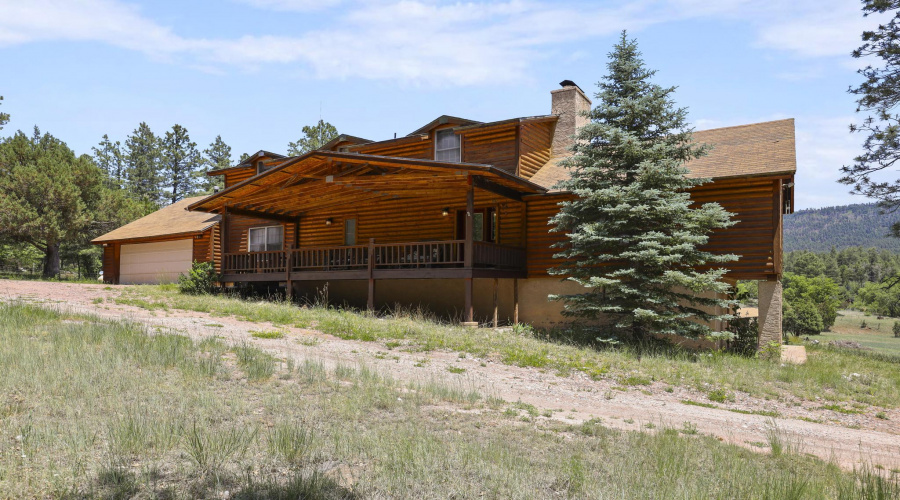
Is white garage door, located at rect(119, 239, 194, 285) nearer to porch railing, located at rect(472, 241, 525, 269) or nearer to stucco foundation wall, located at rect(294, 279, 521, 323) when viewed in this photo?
stucco foundation wall, located at rect(294, 279, 521, 323)

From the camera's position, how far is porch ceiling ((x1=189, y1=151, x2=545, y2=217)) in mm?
16375

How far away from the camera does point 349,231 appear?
2333 cm

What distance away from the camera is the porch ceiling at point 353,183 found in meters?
16.4

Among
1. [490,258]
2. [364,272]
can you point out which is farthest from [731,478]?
[364,272]

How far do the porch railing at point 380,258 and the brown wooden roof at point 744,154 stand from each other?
2.71m

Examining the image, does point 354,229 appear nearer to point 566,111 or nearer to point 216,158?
point 566,111

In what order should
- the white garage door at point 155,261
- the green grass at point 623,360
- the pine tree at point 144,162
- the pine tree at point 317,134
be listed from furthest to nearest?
the pine tree at point 144,162 → the pine tree at point 317,134 → the white garage door at point 155,261 → the green grass at point 623,360

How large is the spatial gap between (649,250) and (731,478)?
30.4 feet

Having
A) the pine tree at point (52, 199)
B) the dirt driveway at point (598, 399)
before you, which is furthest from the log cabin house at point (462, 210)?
the pine tree at point (52, 199)

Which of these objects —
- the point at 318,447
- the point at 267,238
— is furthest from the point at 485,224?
the point at 318,447

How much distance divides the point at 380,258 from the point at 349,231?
199 inches

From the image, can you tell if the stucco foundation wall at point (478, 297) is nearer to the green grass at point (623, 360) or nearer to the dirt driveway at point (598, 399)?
the green grass at point (623, 360)

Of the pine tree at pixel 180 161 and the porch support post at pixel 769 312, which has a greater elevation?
the pine tree at pixel 180 161

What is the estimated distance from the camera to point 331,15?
12164mm
